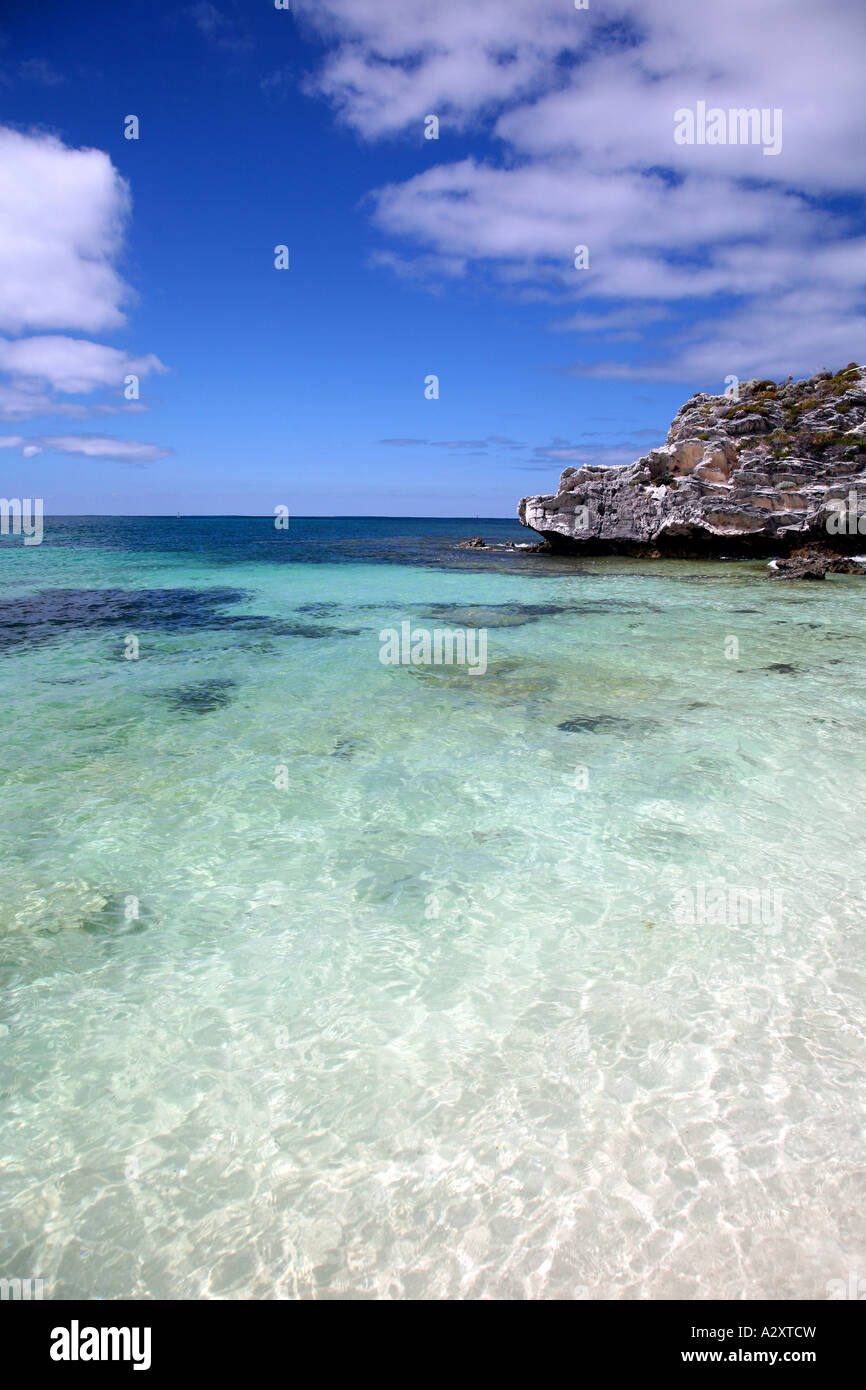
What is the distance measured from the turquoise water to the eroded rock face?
35343mm

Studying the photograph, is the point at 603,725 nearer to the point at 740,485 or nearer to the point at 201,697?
the point at 201,697

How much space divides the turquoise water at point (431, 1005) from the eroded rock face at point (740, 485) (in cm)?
3534

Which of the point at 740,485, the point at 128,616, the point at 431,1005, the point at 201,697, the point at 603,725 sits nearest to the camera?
the point at 431,1005

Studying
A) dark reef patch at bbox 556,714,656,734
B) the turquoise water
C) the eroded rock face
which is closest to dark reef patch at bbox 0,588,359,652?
the turquoise water

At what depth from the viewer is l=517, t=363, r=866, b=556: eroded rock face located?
40.2m

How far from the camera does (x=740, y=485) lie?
41.9 metres

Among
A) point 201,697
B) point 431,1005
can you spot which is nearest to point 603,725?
point 431,1005

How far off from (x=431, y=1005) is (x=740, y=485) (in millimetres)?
44777

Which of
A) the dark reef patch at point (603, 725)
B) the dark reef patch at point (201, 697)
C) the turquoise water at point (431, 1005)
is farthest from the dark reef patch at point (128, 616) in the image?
the dark reef patch at point (603, 725)

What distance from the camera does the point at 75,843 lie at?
6.65 meters

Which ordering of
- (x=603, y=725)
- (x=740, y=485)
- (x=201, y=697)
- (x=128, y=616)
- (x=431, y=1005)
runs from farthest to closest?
(x=740, y=485) < (x=128, y=616) < (x=201, y=697) < (x=603, y=725) < (x=431, y=1005)

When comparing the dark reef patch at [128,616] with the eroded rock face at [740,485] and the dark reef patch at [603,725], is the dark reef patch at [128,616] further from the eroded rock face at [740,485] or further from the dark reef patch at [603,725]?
the eroded rock face at [740,485]

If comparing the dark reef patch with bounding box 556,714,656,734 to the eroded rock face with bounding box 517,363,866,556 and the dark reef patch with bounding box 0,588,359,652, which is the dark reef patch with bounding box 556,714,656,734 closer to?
the dark reef patch with bounding box 0,588,359,652
